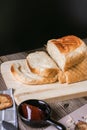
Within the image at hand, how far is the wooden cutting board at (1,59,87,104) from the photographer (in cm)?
106

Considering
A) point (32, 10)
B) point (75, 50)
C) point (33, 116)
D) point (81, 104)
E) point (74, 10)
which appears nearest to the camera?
point (33, 116)

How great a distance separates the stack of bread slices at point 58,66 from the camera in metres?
1.14

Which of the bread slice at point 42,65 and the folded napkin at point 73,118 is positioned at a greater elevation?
the bread slice at point 42,65

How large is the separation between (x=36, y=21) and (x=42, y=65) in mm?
361

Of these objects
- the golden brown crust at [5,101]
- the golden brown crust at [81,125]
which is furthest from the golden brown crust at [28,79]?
the golden brown crust at [81,125]

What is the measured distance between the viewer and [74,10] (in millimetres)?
1521

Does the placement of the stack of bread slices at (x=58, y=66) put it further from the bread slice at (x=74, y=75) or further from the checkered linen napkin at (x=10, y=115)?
the checkered linen napkin at (x=10, y=115)

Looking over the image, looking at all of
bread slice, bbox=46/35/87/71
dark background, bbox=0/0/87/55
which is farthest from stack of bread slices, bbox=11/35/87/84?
dark background, bbox=0/0/87/55

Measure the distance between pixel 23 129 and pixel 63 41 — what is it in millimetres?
498

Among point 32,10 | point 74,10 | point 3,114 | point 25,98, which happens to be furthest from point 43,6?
point 3,114

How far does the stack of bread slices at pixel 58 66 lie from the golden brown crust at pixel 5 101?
121 millimetres

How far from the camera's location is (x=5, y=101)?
1017 mm

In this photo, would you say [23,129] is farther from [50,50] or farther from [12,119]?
[50,50]

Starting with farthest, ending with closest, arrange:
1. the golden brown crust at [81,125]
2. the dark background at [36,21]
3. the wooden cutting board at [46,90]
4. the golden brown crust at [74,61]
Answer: the dark background at [36,21] < the golden brown crust at [74,61] < the wooden cutting board at [46,90] < the golden brown crust at [81,125]
